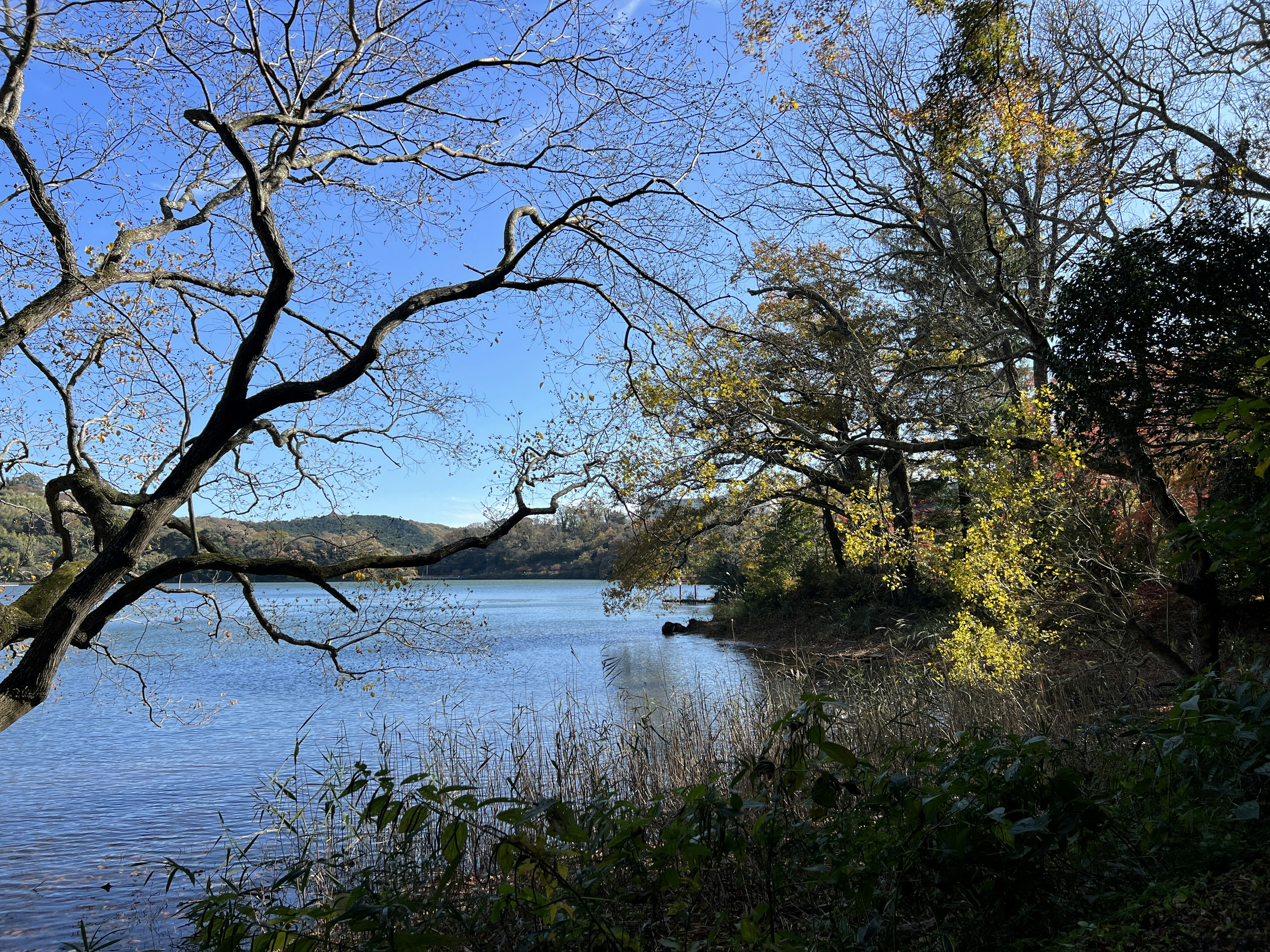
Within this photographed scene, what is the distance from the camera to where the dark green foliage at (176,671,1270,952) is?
204cm

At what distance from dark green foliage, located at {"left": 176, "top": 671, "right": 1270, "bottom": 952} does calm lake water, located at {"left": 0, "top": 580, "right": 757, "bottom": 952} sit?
416cm

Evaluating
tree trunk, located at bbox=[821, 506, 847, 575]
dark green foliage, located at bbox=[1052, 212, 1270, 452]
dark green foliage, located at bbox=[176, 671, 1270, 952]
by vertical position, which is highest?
dark green foliage, located at bbox=[1052, 212, 1270, 452]

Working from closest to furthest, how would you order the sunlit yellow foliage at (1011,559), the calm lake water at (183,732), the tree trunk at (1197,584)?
the calm lake water at (183,732) < the tree trunk at (1197,584) < the sunlit yellow foliage at (1011,559)

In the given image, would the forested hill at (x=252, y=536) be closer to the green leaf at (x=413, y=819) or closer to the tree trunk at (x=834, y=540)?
the green leaf at (x=413, y=819)

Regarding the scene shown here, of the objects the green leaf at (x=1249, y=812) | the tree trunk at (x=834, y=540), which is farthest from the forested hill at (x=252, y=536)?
the tree trunk at (x=834, y=540)

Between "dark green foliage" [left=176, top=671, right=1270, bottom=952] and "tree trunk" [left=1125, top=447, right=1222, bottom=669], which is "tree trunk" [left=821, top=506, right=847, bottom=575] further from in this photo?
"dark green foliage" [left=176, top=671, right=1270, bottom=952]

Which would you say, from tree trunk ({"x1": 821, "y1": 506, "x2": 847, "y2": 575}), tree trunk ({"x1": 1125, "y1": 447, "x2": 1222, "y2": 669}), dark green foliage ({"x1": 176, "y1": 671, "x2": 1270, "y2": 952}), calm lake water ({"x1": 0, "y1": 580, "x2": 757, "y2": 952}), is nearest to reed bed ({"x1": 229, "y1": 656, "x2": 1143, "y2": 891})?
→ calm lake water ({"x1": 0, "y1": 580, "x2": 757, "y2": 952})

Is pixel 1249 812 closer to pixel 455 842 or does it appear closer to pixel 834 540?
pixel 455 842

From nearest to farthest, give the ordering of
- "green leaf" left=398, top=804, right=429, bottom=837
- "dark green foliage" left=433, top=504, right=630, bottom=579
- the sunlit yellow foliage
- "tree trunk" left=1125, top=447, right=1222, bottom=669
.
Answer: "green leaf" left=398, top=804, right=429, bottom=837, "tree trunk" left=1125, top=447, right=1222, bottom=669, the sunlit yellow foliage, "dark green foliage" left=433, top=504, right=630, bottom=579

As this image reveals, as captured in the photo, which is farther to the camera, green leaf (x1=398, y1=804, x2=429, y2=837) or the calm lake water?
the calm lake water

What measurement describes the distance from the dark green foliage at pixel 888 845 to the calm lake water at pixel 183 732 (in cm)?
416

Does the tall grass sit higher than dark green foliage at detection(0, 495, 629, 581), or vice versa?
dark green foliage at detection(0, 495, 629, 581)

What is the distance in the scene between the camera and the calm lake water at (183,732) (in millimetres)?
6488

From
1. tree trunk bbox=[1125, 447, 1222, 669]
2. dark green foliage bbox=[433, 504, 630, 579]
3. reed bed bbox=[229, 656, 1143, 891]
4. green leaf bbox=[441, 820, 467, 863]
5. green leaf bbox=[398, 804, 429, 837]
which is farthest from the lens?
dark green foliage bbox=[433, 504, 630, 579]
